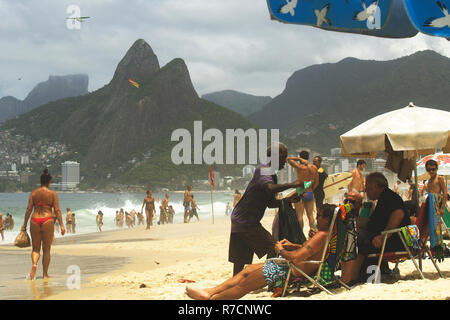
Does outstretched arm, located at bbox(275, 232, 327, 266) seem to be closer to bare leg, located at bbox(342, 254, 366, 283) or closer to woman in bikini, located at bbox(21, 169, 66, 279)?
bare leg, located at bbox(342, 254, 366, 283)

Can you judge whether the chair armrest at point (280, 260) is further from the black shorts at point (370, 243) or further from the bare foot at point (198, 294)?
the black shorts at point (370, 243)

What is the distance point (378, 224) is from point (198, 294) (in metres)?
1.83

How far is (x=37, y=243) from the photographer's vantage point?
6812mm

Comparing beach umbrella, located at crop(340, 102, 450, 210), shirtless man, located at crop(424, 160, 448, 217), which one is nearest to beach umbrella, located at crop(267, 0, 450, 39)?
beach umbrella, located at crop(340, 102, 450, 210)

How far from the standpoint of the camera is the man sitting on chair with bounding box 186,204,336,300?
4.52 metres

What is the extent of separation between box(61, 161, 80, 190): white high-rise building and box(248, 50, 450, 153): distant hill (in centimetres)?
5203

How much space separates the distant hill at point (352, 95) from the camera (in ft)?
354

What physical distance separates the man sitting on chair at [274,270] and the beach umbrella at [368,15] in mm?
1566

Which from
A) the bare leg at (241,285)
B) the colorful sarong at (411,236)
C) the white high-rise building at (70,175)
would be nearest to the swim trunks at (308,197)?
the colorful sarong at (411,236)

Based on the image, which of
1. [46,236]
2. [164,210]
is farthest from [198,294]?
[164,210]

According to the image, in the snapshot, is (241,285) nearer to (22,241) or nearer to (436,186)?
(22,241)

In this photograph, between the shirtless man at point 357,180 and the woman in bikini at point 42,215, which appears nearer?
the woman in bikini at point 42,215

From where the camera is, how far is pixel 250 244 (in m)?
4.84
